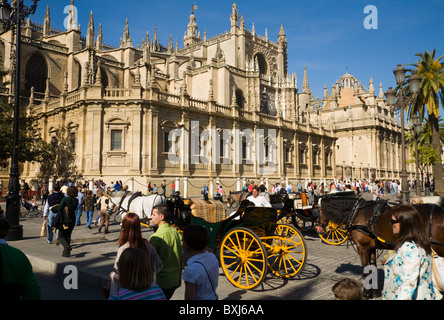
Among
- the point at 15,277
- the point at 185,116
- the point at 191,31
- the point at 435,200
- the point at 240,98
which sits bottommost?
the point at 15,277

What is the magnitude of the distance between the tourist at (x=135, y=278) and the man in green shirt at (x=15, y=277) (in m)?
1.06

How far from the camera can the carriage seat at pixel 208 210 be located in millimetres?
7148

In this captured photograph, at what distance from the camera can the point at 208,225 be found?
6477mm

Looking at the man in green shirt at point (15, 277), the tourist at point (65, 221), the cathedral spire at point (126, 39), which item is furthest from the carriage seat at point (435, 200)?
the cathedral spire at point (126, 39)

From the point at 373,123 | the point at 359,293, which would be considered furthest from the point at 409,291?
the point at 373,123

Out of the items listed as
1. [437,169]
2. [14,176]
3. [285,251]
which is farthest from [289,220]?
[437,169]

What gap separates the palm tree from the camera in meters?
21.7

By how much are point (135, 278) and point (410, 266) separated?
2.42 metres

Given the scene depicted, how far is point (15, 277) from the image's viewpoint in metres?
2.76

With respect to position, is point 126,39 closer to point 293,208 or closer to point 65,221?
point 65,221

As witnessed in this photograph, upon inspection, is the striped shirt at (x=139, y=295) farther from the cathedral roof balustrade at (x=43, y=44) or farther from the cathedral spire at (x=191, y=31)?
the cathedral spire at (x=191, y=31)

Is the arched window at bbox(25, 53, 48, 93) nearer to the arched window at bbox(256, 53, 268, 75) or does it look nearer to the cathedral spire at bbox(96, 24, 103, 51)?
the cathedral spire at bbox(96, 24, 103, 51)

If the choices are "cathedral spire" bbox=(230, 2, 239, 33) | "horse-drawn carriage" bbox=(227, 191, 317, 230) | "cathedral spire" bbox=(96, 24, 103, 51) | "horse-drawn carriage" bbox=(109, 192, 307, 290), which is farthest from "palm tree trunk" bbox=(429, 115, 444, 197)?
"cathedral spire" bbox=(96, 24, 103, 51)
